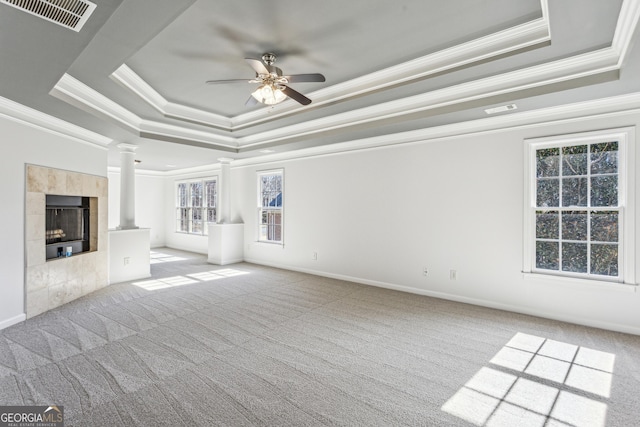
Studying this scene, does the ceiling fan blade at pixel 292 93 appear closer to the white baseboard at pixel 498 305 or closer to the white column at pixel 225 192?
the white baseboard at pixel 498 305

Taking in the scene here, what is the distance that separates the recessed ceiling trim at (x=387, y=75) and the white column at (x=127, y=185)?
151 centimetres

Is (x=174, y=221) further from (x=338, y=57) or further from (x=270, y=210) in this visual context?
(x=338, y=57)

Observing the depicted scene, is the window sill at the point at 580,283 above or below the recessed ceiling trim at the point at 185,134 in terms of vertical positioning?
below

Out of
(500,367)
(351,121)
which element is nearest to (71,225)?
(351,121)

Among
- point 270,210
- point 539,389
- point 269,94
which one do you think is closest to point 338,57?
point 269,94

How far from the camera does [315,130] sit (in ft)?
17.0

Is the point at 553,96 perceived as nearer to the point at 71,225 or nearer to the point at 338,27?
the point at 338,27

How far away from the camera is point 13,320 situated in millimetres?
3564

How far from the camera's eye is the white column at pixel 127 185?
570 cm

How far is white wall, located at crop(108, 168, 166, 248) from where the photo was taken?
954 centimetres

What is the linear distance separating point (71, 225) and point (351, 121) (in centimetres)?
441

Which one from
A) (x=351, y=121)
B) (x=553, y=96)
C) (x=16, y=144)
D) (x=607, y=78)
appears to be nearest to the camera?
(x=607, y=78)

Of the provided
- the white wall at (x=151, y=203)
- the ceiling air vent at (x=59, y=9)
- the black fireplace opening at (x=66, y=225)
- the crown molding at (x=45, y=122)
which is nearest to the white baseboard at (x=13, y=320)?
the black fireplace opening at (x=66, y=225)

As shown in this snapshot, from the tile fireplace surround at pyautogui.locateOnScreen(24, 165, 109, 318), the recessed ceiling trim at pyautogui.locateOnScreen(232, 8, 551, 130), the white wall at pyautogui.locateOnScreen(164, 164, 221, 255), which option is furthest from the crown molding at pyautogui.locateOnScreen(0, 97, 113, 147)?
the white wall at pyautogui.locateOnScreen(164, 164, 221, 255)
